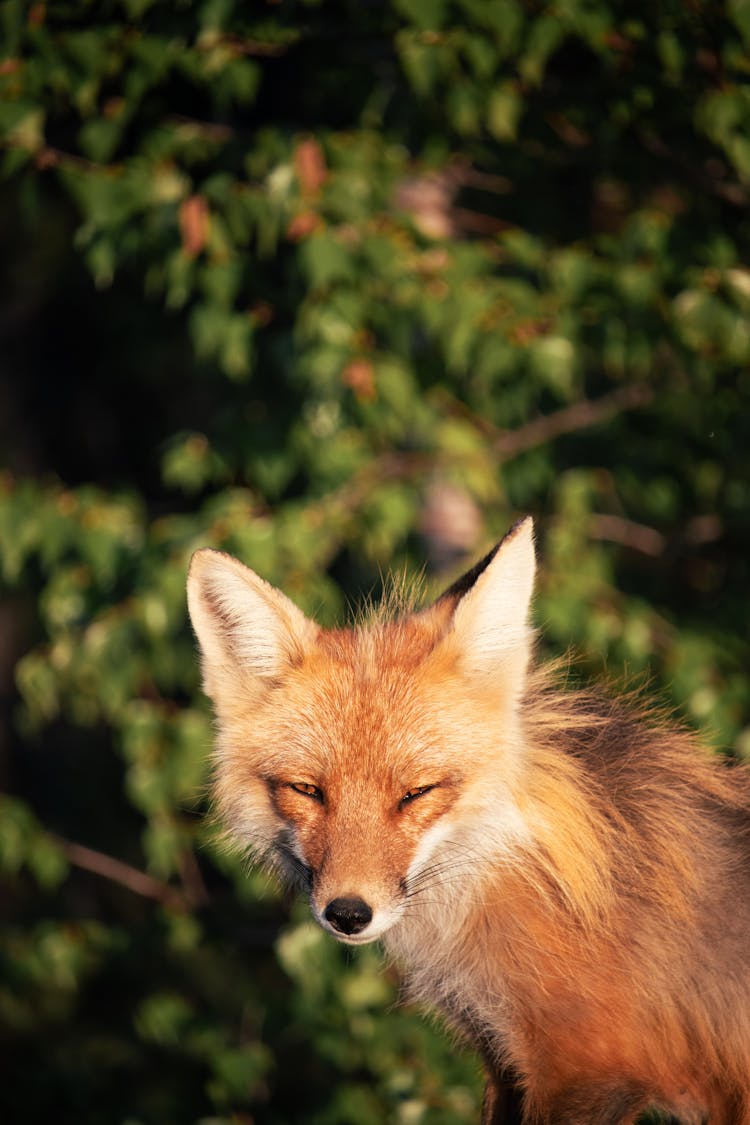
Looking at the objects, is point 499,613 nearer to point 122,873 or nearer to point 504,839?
point 504,839

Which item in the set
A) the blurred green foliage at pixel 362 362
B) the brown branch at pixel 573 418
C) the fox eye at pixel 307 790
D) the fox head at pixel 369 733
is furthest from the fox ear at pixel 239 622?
the brown branch at pixel 573 418

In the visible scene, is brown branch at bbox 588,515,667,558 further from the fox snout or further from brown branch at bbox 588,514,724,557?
the fox snout

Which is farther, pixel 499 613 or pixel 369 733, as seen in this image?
pixel 499 613

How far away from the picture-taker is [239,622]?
3135 mm

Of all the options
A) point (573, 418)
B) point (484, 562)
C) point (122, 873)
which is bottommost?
point (122, 873)

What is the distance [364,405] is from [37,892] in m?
6.86

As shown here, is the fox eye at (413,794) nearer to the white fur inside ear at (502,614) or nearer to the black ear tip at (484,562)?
the white fur inside ear at (502,614)

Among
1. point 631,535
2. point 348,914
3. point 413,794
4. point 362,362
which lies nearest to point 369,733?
point 413,794

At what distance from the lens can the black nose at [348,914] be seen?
2.61 m

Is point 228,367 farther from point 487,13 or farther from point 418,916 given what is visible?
point 418,916

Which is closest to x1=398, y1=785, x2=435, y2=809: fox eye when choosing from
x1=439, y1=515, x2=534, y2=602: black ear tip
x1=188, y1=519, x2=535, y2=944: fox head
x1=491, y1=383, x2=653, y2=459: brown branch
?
x1=188, y1=519, x2=535, y2=944: fox head

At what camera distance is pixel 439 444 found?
4945mm

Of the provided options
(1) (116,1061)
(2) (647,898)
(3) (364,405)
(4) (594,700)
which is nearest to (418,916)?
(2) (647,898)

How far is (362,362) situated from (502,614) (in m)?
2.01
